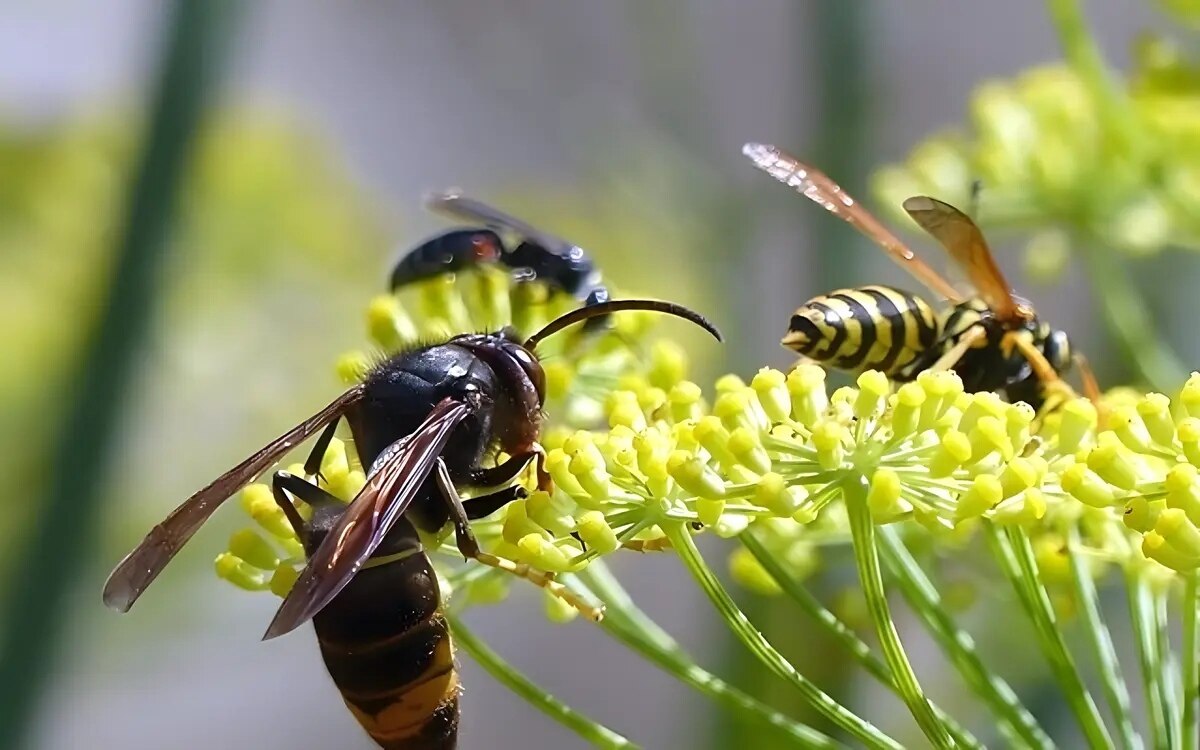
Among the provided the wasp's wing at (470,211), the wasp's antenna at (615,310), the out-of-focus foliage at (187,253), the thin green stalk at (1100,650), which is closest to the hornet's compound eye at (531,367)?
the wasp's antenna at (615,310)

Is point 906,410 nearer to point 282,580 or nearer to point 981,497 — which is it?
point 981,497

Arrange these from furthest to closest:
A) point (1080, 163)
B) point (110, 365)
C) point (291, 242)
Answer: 1. point (291, 242)
2. point (1080, 163)
3. point (110, 365)

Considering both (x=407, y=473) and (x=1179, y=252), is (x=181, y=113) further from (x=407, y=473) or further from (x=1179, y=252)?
(x=1179, y=252)

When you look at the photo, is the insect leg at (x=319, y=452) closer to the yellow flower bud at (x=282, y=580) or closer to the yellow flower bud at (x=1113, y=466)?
the yellow flower bud at (x=282, y=580)

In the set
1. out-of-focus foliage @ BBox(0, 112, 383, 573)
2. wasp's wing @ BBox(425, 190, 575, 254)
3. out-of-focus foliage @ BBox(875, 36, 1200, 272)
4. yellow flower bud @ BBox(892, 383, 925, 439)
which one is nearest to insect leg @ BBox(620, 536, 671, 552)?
yellow flower bud @ BBox(892, 383, 925, 439)

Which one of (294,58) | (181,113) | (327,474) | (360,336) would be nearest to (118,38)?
(294,58)

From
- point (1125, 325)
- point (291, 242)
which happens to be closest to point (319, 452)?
point (1125, 325)
